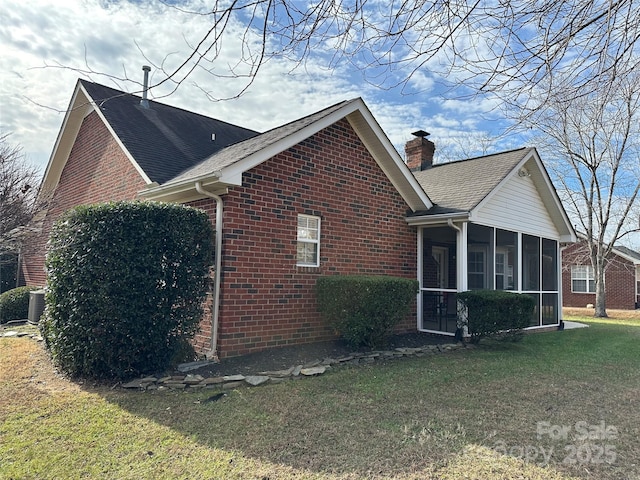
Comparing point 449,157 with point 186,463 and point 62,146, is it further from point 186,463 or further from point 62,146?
point 186,463

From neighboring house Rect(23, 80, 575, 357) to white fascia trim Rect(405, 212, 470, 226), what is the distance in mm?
42

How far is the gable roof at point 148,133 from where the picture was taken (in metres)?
10.2

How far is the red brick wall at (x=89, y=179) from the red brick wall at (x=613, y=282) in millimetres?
24186

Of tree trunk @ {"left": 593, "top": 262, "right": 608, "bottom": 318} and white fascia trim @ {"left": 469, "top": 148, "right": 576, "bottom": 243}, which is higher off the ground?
white fascia trim @ {"left": 469, "top": 148, "right": 576, "bottom": 243}

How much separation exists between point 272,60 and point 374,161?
21.5ft

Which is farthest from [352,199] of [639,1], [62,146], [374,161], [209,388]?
[62,146]

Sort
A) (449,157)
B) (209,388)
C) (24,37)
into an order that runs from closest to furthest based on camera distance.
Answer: (24,37) < (209,388) < (449,157)

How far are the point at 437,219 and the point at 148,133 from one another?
7.51 metres

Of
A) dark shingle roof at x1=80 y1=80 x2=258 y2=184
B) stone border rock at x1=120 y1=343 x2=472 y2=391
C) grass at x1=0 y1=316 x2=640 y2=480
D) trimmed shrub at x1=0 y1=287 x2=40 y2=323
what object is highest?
dark shingle roof at x1=80 y1=80 x2=258 y2=184

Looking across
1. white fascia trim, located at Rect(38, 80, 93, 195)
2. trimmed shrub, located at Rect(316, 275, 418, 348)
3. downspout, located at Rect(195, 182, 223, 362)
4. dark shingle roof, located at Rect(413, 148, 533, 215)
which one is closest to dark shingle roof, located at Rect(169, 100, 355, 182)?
downspout, located at Rect(195, 182, 223, 362)

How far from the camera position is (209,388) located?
5.92 metres

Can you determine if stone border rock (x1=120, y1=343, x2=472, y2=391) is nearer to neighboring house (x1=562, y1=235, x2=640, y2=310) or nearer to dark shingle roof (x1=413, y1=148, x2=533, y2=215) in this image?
dark shingle roof (x1=413, y1=148, x2=533, y2=215)

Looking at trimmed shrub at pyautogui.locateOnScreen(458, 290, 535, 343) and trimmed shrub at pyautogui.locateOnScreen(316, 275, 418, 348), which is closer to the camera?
trimmed shrub at pyautogui.locateOnScreen(316, 275, 418, 348)

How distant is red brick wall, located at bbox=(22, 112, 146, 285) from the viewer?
10.8 m
